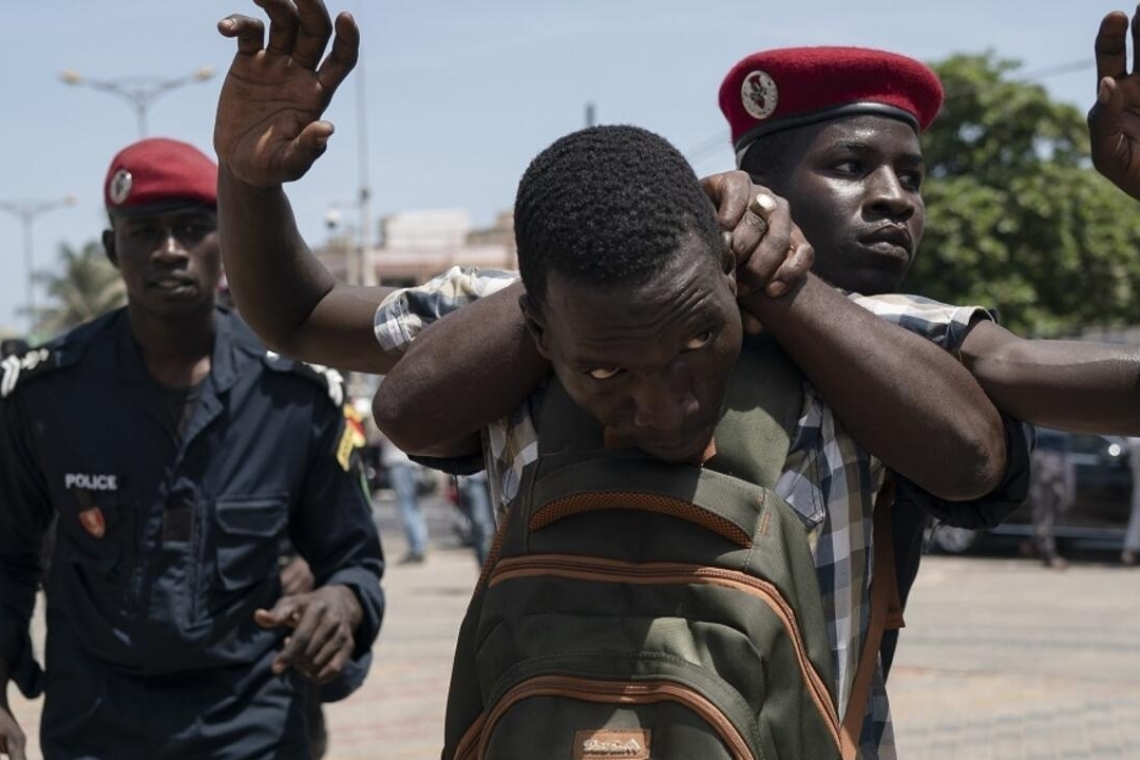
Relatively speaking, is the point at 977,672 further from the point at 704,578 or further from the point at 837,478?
the point at 704,578

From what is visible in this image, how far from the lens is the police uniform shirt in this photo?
394 centimetres

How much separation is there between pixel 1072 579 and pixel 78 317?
54.4 metres

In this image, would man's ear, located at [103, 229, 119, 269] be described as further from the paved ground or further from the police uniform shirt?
the paved ground

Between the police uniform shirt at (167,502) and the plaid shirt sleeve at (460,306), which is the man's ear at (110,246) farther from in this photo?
the plaid shirt sleeve at (460,306)

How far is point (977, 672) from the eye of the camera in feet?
34.1

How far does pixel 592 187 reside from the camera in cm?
191

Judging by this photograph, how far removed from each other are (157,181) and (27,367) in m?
0.54

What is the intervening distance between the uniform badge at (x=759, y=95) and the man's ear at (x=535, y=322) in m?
0.68

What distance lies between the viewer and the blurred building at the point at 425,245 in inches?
2255

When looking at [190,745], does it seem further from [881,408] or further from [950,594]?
[950,594]

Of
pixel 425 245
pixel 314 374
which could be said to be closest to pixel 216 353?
pixel 314 374

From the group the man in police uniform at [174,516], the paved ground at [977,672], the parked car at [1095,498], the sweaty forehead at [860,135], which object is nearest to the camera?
the sweaty forehead at [860,135]

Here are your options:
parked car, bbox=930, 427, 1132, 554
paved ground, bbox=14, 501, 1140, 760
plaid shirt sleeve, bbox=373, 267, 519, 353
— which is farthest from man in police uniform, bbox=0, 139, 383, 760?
parked car, bbox=930, 427, 1132, 554

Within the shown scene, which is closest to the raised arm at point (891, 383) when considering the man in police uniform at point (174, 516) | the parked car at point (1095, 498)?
the man in police uniform at point (174, 516)
